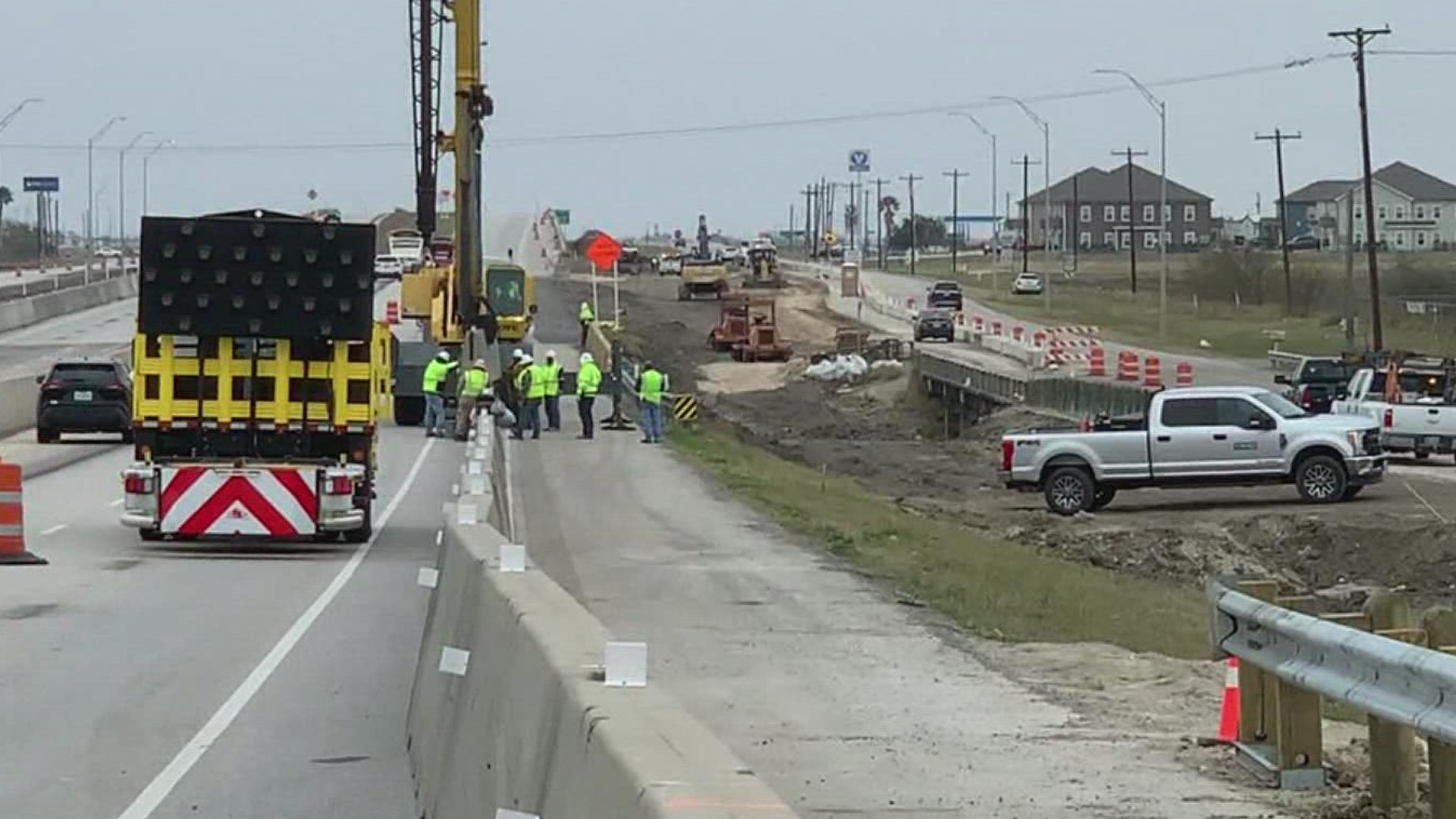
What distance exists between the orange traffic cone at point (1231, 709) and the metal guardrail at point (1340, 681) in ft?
0.74

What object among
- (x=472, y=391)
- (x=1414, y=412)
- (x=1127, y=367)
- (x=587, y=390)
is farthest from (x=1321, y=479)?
(x=1127, y=367)

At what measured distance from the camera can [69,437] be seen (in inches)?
1816

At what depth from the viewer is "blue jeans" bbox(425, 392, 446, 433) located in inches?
1858

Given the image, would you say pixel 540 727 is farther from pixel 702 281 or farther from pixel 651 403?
pixel 702 281

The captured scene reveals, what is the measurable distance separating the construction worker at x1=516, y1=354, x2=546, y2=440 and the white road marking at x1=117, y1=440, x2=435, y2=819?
21.2m

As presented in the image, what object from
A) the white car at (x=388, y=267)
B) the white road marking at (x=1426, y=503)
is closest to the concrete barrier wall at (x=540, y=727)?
the white road marking at (x=1426, y=503)

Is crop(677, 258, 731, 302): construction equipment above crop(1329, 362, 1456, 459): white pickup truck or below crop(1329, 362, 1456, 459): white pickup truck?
above

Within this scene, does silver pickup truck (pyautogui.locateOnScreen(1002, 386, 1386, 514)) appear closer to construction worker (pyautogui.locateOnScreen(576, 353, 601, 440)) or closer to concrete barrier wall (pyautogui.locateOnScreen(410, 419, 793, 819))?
construction worker (pyautogui.locateOnScreen(576, 353, 601, 440))

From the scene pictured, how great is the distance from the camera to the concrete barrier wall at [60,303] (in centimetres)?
9812

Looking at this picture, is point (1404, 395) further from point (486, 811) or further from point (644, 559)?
A: point (486, 811)

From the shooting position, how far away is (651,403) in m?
45.0

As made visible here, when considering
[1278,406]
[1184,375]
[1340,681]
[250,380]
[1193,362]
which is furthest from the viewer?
[1193,362]

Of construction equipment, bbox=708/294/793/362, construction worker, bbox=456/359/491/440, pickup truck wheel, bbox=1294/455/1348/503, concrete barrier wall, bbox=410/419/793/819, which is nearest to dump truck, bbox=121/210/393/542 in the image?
concrete barrier wall, bbox=410/419/793/819

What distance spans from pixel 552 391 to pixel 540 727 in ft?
134
